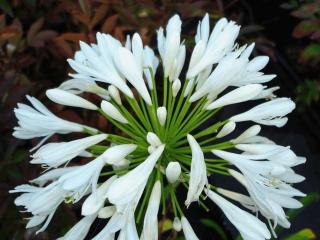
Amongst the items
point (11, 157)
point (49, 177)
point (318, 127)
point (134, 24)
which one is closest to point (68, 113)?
point (11, 157)

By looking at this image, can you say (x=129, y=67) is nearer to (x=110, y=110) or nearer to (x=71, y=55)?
(x=110, y=110)

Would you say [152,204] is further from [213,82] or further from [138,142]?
[213,82]

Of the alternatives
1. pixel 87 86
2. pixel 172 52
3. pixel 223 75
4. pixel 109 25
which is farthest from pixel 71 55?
pixel 223 75

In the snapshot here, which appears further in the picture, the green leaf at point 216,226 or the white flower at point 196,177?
the green leaf at point 216,226

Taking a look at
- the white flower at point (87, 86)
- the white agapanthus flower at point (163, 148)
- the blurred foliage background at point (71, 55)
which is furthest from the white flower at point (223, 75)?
the blurred foliage background at point (71, 55)

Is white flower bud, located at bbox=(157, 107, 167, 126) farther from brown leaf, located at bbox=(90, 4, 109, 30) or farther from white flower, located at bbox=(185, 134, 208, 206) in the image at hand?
brown leaf, located at bbox=(90, 4, 109, 30)

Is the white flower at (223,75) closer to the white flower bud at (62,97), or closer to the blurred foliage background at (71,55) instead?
the white flower bud at (62,97)
